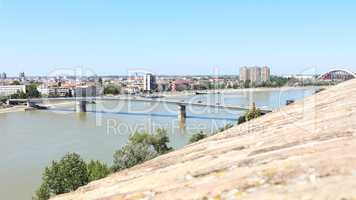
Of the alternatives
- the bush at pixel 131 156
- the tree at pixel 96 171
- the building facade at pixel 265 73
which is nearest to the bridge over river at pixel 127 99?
the bush at pixel 131 156

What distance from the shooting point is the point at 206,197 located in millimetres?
618

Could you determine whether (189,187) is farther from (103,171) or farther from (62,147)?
(62,147)

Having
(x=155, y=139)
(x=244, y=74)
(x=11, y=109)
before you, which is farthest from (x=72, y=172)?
(x=244, y=74)

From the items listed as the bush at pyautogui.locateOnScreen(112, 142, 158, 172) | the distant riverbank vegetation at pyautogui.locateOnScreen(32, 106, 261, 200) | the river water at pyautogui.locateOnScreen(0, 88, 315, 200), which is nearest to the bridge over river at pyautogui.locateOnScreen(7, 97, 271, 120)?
the river water at pyautogui.locateOnScreen(0, 88, 315, 200)

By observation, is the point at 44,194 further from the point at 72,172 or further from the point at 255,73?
the point at 255,73

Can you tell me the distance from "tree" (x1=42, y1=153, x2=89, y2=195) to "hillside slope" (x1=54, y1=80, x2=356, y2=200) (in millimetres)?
5361

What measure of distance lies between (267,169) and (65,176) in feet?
19.3

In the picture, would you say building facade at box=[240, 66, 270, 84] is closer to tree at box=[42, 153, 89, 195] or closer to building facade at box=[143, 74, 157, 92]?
building facade at box=[143, 74, 157, 92]

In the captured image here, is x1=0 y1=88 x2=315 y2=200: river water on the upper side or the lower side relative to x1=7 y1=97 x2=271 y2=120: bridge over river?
lower

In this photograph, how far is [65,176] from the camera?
6219mm

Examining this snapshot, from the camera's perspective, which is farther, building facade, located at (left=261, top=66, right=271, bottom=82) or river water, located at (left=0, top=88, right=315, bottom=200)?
building facade, located at (left=261, top=66, right=271, bottom=82)

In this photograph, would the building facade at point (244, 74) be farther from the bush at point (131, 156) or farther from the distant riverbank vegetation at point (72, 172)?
the distant riverbank vegetation at point (72, 172)

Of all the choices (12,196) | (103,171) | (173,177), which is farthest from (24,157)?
(173,177)

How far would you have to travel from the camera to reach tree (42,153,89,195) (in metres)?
6.12
